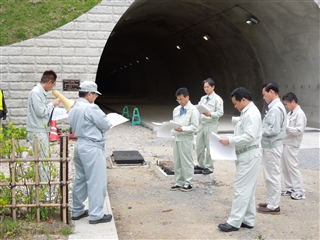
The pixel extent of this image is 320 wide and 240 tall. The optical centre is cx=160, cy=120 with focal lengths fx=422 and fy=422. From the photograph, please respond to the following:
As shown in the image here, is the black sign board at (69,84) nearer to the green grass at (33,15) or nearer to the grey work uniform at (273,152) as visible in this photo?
the green grass at (33,15)

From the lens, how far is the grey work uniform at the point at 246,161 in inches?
190

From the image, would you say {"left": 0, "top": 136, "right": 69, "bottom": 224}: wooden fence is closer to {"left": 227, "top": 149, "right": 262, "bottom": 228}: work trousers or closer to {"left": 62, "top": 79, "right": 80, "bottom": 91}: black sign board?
{"left": 227, "top": 149, "right": 262, "bottom": 228}: work trousers

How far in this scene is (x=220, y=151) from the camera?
503 cm

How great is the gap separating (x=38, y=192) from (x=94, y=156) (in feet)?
2.25

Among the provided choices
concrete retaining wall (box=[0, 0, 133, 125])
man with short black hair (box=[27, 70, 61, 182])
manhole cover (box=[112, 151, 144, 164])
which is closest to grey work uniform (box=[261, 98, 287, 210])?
man with short black hair (box=[27, 70, 61, 182])

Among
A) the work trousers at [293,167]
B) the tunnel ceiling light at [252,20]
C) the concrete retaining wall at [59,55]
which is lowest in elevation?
the work trousers at [293,167]

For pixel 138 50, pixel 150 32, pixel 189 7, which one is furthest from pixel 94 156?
pixel 138 50

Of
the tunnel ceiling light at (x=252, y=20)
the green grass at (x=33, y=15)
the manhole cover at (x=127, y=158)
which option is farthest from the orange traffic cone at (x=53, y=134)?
the tunnel ceiling light at (x=252, y=20)

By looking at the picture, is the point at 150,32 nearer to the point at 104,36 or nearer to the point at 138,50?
the point at 138,50

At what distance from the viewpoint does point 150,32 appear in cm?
2316

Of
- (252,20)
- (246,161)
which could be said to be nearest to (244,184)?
(246,161)

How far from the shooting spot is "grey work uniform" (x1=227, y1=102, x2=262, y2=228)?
15.8 ft

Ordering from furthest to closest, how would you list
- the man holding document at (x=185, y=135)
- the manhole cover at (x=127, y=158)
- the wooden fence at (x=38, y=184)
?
the manhole cover at (x=127, y=158) < the man holding document at (x=185, y=135) < the wooden fence at (x=38, y=184)

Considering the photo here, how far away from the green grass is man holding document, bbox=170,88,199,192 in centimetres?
661
